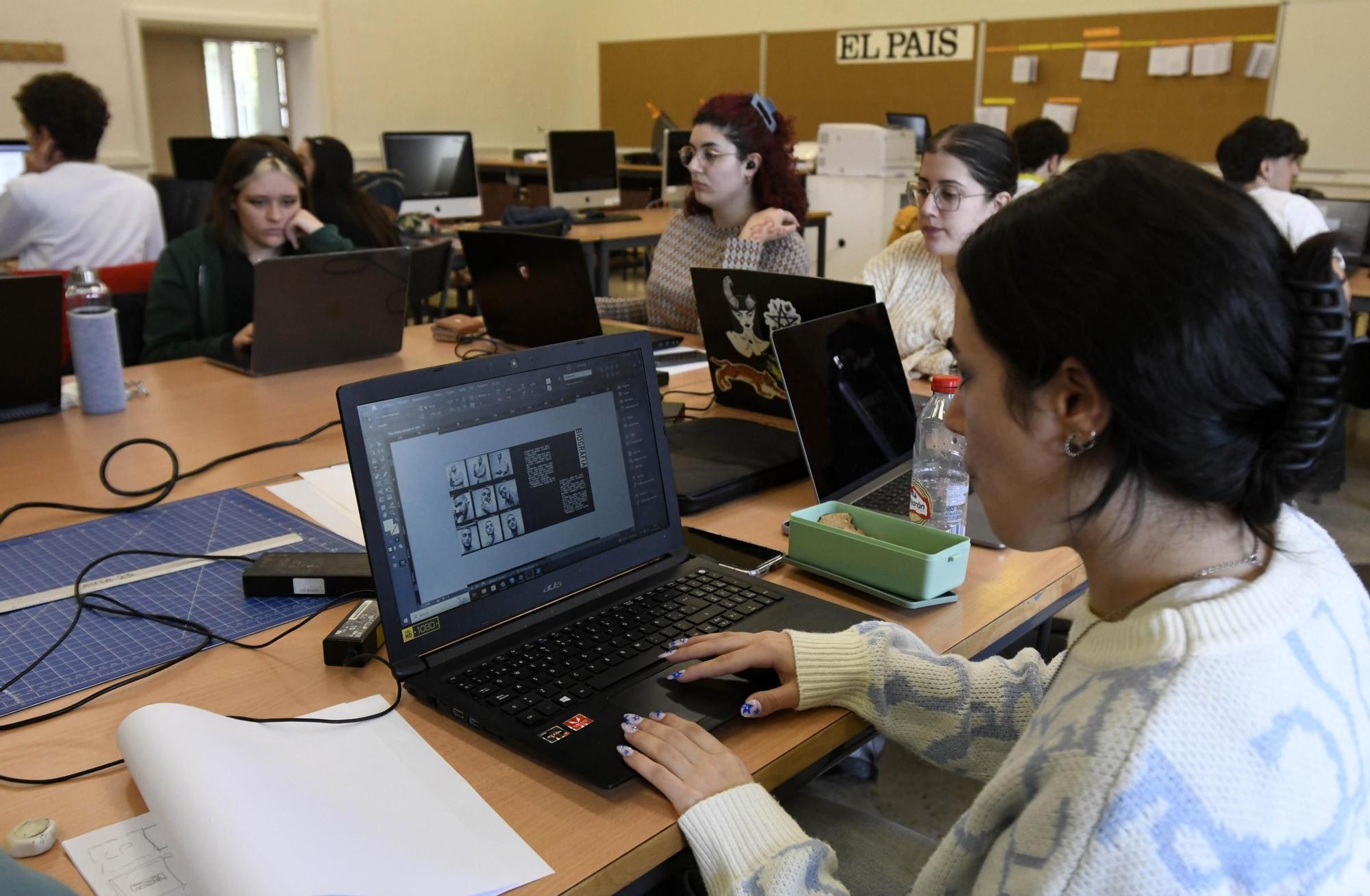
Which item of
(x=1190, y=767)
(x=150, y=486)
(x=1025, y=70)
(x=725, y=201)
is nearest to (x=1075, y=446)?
(x=1190, y=767)

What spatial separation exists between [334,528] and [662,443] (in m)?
0.51

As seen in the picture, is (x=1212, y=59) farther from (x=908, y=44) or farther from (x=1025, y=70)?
(x=908, y=44)

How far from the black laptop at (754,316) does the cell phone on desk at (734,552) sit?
1.49ft

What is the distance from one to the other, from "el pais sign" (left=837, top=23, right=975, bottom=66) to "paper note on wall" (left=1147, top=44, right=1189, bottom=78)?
1.17 metres

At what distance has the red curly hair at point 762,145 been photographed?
2.89 m

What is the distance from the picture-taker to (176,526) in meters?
1.42

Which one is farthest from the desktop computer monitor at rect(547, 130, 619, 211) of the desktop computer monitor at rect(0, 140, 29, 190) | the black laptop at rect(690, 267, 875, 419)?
the black laptop at rect(690, 267, 875, 419)

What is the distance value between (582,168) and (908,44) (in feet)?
8.53

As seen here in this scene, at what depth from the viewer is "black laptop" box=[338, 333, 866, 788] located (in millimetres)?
958

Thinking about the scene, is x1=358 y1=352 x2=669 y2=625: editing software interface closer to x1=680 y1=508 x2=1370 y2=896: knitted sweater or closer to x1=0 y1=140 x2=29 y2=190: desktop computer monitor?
x1=680 y1=508 x2=1370 y2=896: knitted sweater

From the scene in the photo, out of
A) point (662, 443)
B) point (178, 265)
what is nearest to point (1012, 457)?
point (662, 443)

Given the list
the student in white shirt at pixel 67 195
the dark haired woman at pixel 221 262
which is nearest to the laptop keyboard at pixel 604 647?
the dark haired woman at pixel 221 262

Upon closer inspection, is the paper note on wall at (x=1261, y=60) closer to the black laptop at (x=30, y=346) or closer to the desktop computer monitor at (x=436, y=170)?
the desktop computer monitor at (x=436, y=170)

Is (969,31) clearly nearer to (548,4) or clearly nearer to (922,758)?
(548,4)
